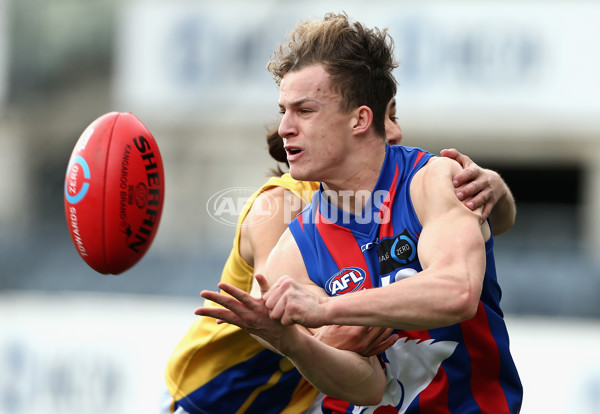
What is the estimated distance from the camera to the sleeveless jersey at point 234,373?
4.37 m

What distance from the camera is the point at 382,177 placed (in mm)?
3549

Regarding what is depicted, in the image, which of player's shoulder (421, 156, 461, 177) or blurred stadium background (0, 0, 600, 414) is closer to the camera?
player's shoulder (421, 156, 461, 177)

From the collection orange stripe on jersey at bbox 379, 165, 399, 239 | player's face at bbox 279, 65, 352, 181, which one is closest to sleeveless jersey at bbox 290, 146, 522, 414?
orange stripe on jersey at bbox 379, 165, 399, 239

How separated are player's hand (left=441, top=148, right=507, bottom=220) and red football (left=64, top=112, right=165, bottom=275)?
1.51m

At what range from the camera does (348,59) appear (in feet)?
11.6

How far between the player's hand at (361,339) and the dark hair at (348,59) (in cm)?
77

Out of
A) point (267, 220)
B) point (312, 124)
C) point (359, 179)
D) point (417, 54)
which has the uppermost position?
point (312, 124)

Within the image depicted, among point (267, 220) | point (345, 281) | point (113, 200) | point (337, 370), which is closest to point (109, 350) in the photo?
point (113, 200)

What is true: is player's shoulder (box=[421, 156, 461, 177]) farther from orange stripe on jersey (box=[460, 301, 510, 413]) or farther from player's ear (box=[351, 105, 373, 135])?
orange stripe on jersey (box=[460, 301, 510, 413])

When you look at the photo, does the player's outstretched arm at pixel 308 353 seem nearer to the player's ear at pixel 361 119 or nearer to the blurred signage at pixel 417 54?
the player's ear at pixel 361 119

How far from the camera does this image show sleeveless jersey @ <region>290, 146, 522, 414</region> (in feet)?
11.5

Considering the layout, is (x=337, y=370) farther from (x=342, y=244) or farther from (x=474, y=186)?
(x=474, y=186)

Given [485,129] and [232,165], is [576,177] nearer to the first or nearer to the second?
[485,129]

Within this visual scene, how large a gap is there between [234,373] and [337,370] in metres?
1.18
